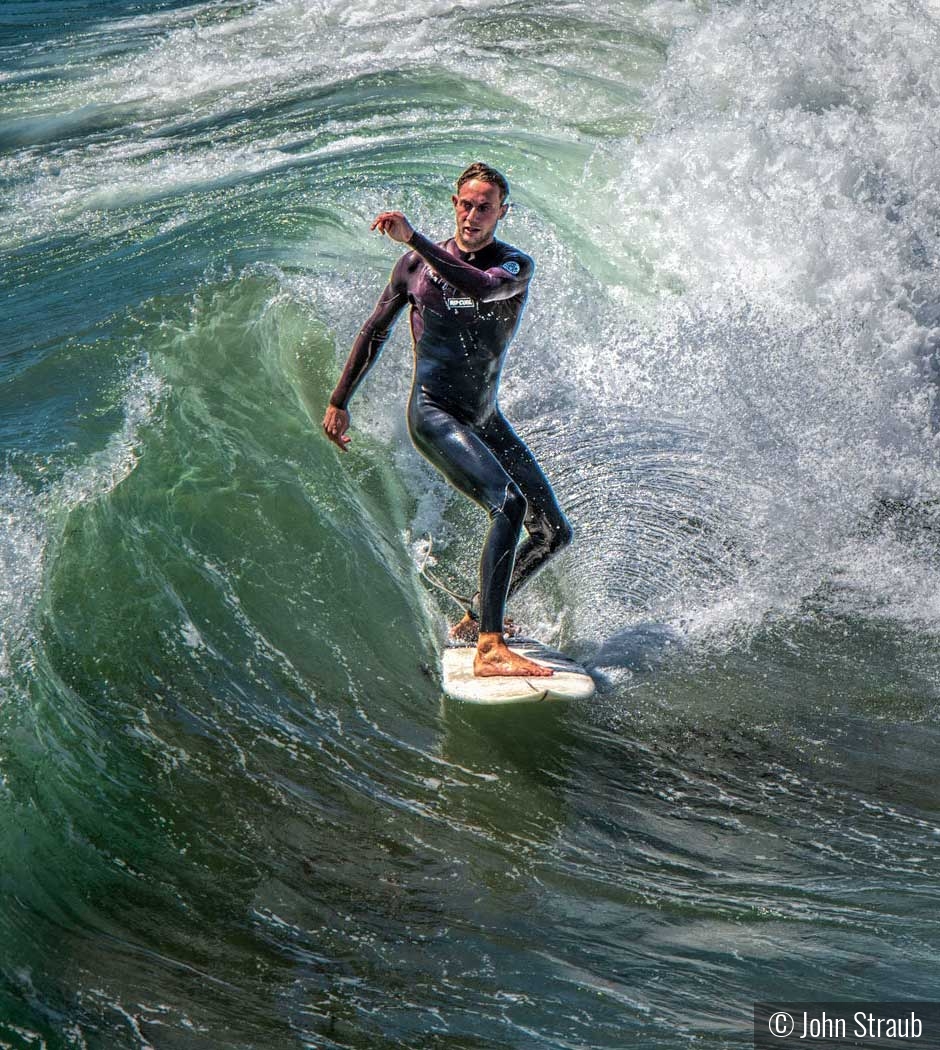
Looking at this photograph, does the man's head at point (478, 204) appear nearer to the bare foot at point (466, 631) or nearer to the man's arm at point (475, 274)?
the man's arm at point (475, 274)

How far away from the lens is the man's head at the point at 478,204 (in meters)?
4.99

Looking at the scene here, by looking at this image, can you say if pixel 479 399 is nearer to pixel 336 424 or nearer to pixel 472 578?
pixel 336 424

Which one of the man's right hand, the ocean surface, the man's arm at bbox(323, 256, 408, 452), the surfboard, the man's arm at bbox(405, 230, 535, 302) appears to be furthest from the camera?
the man's right hand

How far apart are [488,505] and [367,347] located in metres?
0.97

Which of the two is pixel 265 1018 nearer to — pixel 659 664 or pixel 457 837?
pixel 457 837

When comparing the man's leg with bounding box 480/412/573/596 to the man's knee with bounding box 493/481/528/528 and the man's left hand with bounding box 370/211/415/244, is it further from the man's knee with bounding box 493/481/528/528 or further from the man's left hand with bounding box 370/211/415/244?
the man's left hand with bounding box 370/211/415/244

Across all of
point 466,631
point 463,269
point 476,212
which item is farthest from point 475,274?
point 466,631

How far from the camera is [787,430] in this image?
302 inches

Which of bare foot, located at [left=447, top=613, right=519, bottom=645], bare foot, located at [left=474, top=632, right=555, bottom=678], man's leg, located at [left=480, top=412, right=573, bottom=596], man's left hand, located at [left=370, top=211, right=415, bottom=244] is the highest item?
man's left hand, located at [left=370, top=211, right=415, bottom=244]

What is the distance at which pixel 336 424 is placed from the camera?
18.8ft

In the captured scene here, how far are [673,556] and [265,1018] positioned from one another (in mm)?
3581

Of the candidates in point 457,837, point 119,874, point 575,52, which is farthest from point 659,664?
point 575,52

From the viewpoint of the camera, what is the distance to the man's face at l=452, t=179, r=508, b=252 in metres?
4.99

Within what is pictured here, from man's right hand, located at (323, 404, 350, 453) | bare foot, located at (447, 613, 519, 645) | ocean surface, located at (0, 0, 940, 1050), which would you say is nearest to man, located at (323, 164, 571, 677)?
man's right hand, located at (323, 404, 350, 453)
